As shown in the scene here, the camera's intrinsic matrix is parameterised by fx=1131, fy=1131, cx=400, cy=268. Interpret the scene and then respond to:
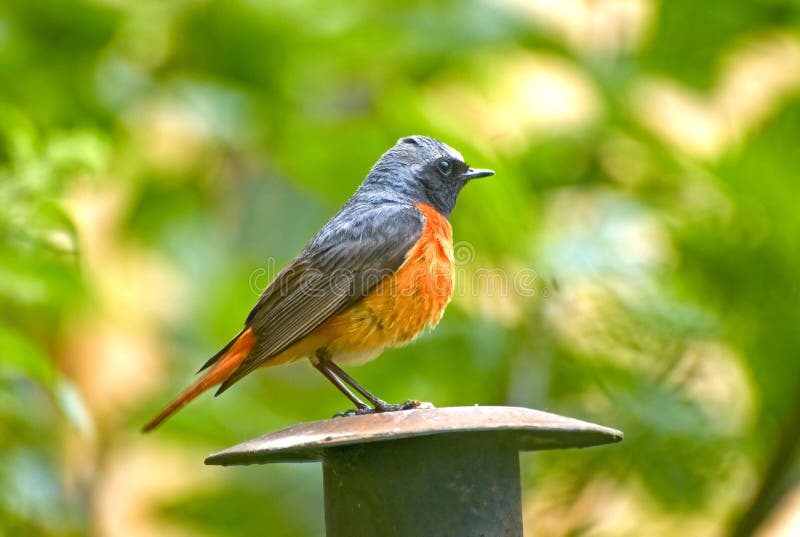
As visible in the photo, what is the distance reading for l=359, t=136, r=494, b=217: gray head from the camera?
502 cm

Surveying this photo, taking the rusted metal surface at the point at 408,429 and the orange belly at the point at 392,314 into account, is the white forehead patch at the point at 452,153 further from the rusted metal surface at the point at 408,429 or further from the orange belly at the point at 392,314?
the rusted metal surface at the point at 408,429

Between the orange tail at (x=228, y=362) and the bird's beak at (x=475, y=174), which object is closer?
the orange tail at (x=228, y=362)

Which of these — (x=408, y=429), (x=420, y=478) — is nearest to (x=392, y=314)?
(x=420, y=478)

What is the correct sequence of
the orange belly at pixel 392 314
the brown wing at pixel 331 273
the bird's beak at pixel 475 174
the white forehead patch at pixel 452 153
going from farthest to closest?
the white forehead patch at pixel 452 153
the bird's beak at pixel 475 174
the orange belly at pixel 392 314
the brown wing at pixel 331 273

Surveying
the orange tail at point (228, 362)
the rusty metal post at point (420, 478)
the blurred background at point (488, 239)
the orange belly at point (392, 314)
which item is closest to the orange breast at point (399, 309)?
the orange belly at point (392, 314)

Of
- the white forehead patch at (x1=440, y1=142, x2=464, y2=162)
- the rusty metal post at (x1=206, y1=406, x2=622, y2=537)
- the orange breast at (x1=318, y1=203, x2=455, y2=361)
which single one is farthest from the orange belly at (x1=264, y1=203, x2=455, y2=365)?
the rusty metal post at (x1=206, y1=406, x2=622, y2=537)

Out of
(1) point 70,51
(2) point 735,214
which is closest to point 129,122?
(1) point 70,51

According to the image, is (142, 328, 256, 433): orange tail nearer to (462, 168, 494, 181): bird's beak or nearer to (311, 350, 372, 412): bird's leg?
(311, 350, 372, 412): bird's leg

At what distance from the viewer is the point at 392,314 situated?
4.48 meters

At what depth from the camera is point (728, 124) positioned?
→ 6.28m

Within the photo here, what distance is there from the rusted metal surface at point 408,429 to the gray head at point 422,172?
1.99 metres

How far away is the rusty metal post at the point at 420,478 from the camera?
318 cm

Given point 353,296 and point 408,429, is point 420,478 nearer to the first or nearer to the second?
point 408,429

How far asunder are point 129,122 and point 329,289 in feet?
7.15
